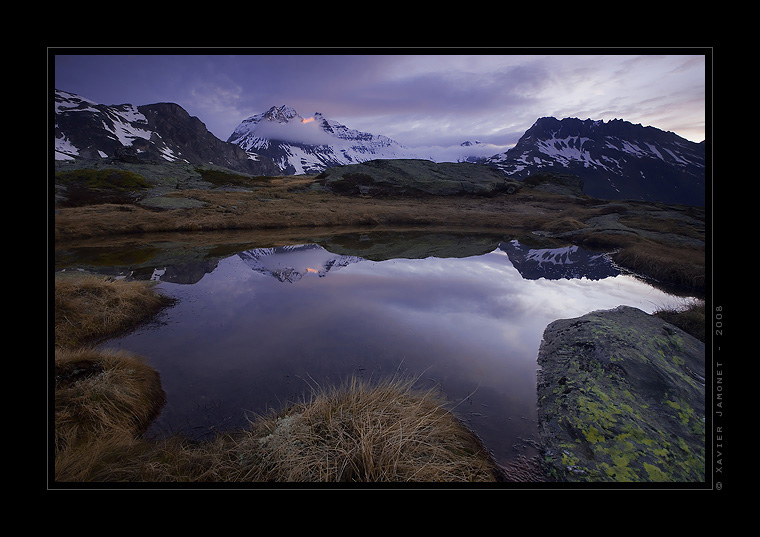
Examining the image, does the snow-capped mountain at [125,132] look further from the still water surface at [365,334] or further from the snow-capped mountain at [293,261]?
the still water surface at [365,334]

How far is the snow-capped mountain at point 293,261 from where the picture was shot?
11172 mm

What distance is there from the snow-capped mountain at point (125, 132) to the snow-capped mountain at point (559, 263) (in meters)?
124

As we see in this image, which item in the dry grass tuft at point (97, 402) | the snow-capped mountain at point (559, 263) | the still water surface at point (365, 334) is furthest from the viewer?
the snow-capped mountain at point (559, 263)

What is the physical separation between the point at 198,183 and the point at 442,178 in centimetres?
3335

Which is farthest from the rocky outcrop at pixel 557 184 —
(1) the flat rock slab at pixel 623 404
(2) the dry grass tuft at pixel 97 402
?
(2) the dry grass tuft at pixel 97 402

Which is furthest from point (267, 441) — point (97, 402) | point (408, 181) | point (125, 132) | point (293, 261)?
point (125, 132)

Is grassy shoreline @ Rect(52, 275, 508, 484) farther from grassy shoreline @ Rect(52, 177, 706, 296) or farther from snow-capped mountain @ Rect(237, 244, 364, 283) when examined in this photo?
grassy shoreline @ Rect(52, 177, 706, 296)

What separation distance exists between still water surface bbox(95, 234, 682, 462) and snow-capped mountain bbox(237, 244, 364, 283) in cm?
17

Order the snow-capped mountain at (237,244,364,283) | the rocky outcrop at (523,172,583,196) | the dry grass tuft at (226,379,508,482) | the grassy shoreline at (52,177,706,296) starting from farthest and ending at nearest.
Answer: the rocky outcrop at (523,172,583,196) → the grassy shoreline at (52,177,706,296) → the snow-capped mountain at (237,244,364,283) → the dry grass tuft at (226,379,508,482)

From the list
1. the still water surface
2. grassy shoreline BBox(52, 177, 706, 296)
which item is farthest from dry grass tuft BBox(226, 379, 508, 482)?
grassy shoreline BBox(52, 177, 706, 296)

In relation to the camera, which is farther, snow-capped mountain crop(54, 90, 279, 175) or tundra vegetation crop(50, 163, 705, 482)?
→ snow-capped mountain crop(54, 90, 279, 175)

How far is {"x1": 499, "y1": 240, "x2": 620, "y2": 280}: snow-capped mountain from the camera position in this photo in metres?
10.9
